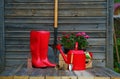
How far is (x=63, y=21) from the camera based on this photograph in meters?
4.61

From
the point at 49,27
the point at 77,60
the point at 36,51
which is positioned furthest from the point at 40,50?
the point at 49,27

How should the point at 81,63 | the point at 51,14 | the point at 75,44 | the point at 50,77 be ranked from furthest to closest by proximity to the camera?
the point at 51,14 → the point at 75,44 → the point at 81,63 → the point at 50,77

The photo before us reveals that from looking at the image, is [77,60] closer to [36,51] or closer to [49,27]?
[36,51]

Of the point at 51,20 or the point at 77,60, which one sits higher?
the point at 51,20

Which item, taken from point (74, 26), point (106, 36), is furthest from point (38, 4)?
point (106, 36)

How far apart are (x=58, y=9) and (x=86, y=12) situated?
0.40m

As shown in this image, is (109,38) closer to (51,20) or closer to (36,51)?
(51,20)

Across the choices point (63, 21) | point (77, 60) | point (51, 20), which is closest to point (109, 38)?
point (63, 21)

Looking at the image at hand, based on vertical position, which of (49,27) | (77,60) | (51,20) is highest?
(51,20)

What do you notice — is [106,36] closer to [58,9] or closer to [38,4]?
[58,9]

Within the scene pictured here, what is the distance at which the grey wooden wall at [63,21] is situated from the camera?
15.1 feet

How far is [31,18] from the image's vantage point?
4617 millimetres

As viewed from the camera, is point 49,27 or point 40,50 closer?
point 40,50

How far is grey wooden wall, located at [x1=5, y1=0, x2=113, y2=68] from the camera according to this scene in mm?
4613
